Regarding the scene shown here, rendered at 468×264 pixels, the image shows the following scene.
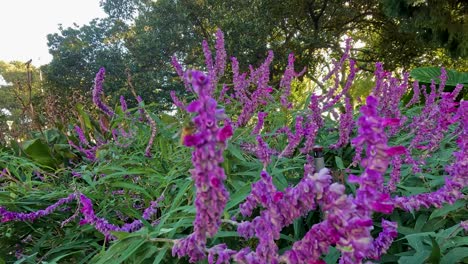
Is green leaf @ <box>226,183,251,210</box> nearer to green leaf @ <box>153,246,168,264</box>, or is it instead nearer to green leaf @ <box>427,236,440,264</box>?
green leaf @ <box>153,246,168,264</box>

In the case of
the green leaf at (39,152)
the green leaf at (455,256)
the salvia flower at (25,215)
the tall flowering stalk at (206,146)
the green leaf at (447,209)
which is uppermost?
the tall flowering stalk at (206,146)

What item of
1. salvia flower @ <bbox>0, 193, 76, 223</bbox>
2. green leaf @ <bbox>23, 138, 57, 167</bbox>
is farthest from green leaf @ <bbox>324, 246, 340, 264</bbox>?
green leaf @ <bbox>23, 138, 57, 167</bbox>

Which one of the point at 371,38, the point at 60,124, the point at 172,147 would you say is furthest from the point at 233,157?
the point at 371,38

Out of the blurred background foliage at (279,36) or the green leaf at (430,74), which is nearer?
the green leaf at (430,74)

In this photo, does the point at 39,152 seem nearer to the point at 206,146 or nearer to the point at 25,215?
the point at 25,215

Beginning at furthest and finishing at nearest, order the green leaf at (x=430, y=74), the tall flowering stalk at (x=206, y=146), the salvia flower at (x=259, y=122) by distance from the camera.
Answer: the green leaf at (x=430, y=74)
the salvia flower at (x=259, y=122)
the tall flowering stalk at (x=206, y=146)

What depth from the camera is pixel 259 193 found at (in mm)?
579

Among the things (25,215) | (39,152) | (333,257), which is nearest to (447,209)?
(333,257)

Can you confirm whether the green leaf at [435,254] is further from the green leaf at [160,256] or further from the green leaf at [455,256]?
the green leaf at [160,256]

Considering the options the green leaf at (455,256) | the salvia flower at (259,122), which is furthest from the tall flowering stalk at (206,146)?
the salvia flower at (259,122)

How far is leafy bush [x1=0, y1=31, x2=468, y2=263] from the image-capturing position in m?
0.48

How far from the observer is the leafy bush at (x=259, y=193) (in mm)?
483

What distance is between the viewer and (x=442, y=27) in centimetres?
1021

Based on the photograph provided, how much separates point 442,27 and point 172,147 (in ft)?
35.1
